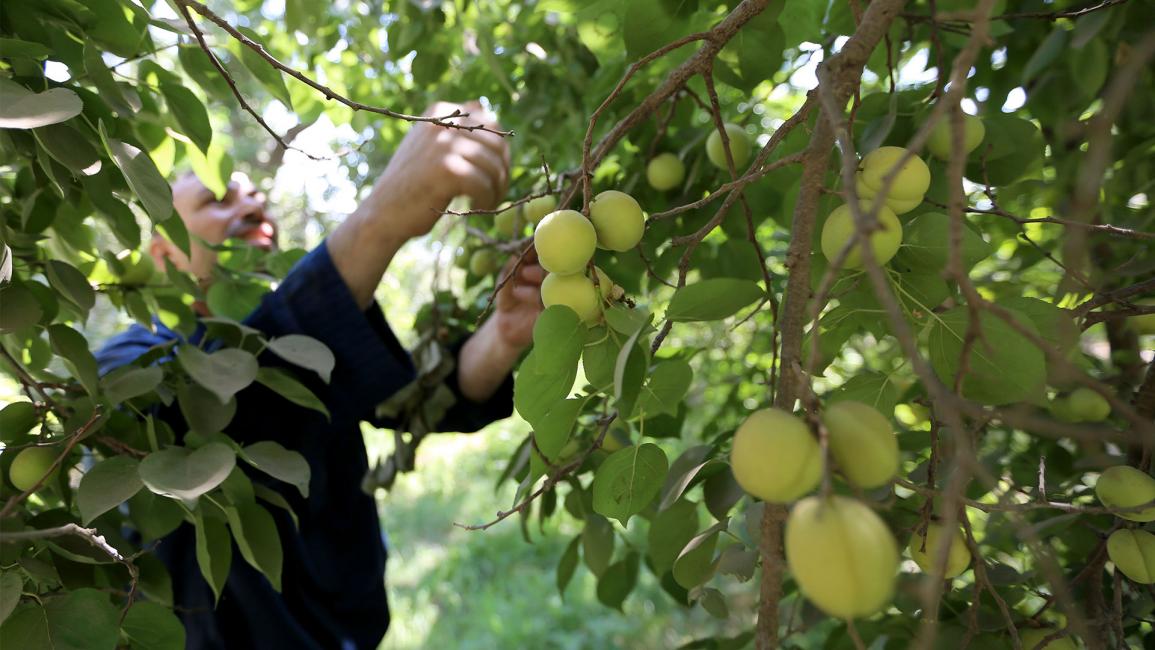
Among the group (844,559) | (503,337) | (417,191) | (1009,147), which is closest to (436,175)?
(417,191)

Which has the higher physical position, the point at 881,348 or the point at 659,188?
the point at 659,188

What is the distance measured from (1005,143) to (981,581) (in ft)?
1.49

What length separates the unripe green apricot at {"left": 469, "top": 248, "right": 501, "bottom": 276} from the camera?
4.25ft

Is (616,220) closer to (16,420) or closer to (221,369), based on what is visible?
(221,369)

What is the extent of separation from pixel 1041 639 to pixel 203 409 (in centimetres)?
79

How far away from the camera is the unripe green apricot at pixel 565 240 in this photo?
0.55m

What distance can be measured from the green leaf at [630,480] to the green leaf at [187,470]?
0.30m

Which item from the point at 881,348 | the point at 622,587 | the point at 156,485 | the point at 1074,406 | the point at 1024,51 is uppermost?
the point at 156,485

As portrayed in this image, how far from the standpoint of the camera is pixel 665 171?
3.26ft

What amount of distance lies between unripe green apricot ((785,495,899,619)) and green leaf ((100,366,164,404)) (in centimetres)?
64

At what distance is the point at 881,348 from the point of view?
1.99 metres

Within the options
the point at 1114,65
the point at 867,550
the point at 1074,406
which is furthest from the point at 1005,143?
the point at 867,550

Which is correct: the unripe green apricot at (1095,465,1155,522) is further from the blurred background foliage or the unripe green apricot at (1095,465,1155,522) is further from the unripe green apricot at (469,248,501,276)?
the unripe green apricot at (469,248,501,276)

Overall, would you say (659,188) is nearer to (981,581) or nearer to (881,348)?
(981,581)
